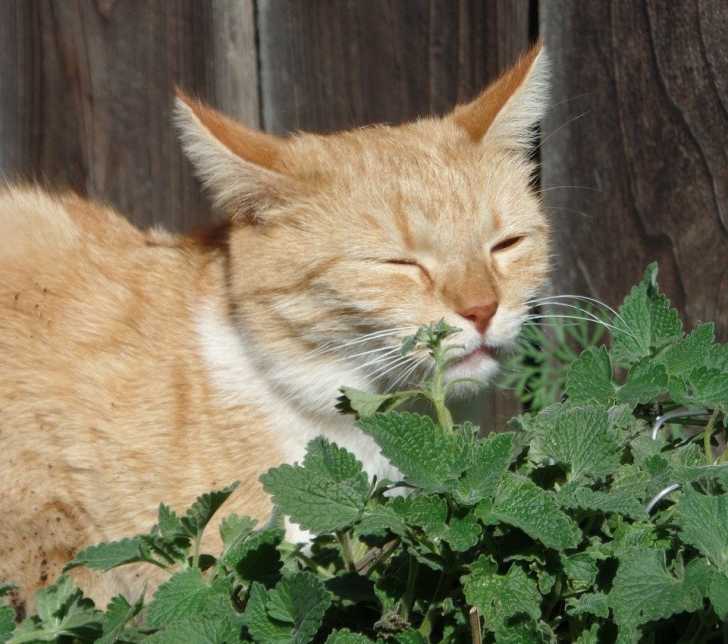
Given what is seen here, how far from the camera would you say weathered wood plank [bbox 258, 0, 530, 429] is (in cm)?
320

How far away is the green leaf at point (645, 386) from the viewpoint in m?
1.37

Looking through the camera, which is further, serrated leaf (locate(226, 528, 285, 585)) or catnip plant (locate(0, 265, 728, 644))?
serrated leaf (locate(226, 528, 285, 585))

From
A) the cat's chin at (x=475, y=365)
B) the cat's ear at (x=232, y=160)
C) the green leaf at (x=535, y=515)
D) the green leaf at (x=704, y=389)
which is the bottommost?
the cat's chin at (x=475, y=365)

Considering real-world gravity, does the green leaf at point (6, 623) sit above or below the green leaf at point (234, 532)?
below

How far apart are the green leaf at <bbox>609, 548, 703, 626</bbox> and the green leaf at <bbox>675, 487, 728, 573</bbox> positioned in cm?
3

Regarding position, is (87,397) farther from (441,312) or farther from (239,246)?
(441,312)

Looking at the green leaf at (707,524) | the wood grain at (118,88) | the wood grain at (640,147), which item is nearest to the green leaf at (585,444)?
the green leaf at (707,524)

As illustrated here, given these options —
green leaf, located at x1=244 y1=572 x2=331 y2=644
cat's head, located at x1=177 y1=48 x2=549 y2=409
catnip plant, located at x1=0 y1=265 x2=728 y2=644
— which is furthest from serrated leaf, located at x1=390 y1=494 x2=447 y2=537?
cat's head, located at x1=177 y1=48 x2=549 y2=409

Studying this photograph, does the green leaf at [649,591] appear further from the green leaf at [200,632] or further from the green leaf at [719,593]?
the green leaf at [200,632]

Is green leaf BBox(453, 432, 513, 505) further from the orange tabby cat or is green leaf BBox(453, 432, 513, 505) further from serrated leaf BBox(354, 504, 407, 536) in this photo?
the orange tabby cat

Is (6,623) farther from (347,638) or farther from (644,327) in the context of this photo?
(644,327)

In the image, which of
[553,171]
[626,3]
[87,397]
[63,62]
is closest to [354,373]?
[87,397]

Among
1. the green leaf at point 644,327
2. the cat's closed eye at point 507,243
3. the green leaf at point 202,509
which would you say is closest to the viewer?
the green leaf at point 202,509

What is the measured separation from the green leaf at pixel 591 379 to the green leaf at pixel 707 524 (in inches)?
12.7
